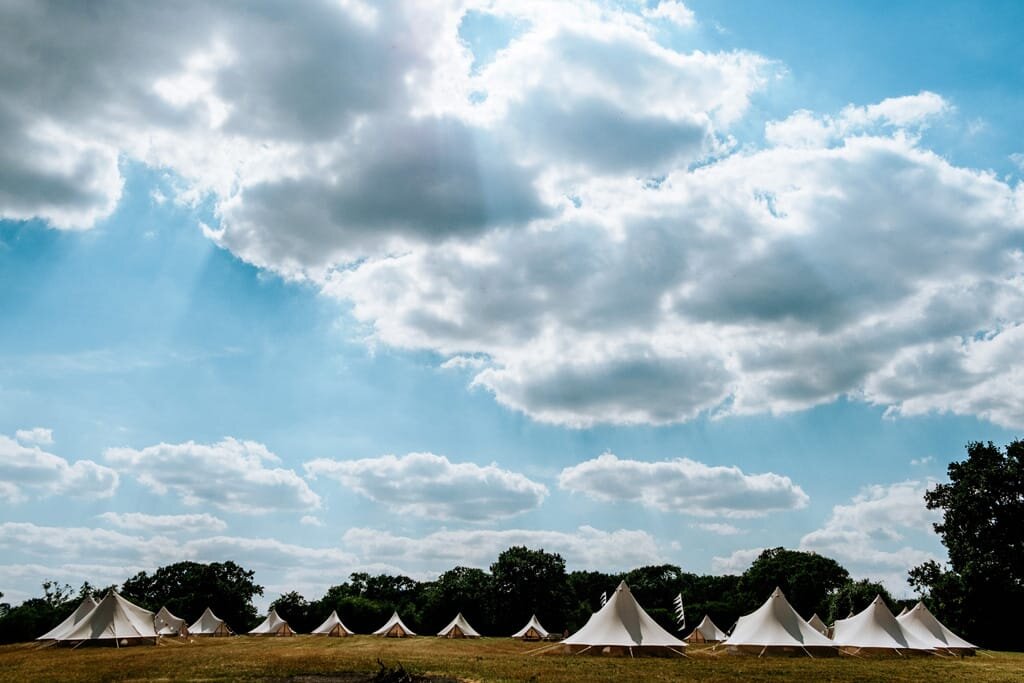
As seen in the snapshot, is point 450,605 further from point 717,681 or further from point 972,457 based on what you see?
point 717,681

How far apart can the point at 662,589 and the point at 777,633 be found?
72569 mm

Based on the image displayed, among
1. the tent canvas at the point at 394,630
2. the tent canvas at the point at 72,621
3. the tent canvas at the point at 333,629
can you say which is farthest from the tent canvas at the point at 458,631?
the tent canvas at the point at 72,621

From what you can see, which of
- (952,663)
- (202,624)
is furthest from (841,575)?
(202,624)

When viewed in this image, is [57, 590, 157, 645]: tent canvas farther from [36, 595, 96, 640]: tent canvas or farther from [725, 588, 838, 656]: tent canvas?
[725, 588, 838, 656]: tent canvas

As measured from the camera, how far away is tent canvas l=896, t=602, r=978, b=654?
35.7 m

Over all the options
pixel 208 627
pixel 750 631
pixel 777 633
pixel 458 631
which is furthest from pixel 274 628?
pixel 777 633

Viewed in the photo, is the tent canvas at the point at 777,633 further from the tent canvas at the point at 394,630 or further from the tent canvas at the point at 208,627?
the tent canvas at the point at 208,627

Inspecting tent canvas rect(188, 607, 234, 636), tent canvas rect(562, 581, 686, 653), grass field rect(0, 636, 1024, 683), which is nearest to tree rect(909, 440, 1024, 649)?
grass field rect(0, 636, 1024, 683)

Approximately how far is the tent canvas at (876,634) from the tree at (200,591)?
2752 inches

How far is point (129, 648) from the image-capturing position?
3541 cm

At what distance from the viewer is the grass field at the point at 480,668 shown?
21188mm

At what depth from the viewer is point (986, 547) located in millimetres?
45969

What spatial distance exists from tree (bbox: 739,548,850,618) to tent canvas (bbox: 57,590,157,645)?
233 feet

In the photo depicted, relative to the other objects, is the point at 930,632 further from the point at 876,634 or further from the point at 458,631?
the point at 458,631
